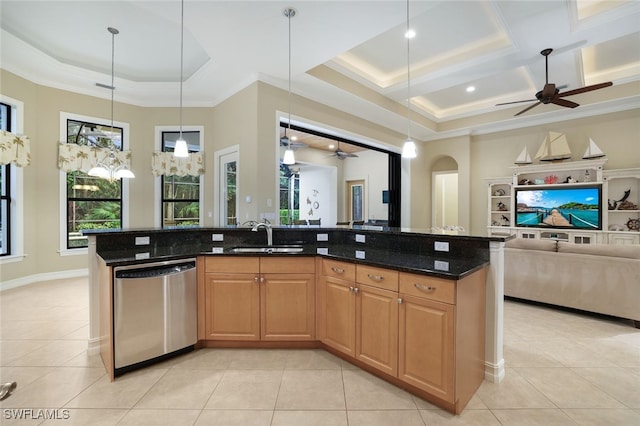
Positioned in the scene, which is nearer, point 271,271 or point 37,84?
point 271,271

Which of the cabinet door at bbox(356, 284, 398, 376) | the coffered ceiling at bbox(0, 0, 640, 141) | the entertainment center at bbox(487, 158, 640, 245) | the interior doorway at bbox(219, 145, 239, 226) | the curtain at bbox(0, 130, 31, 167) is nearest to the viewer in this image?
the cabinet door at bbox(356, 284, 398, 376)

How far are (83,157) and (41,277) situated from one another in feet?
7.00

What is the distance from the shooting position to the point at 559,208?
5.92 metres

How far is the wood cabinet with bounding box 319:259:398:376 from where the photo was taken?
2.04 metres

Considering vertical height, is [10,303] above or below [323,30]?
below

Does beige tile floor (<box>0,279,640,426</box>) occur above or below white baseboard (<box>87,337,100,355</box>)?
below

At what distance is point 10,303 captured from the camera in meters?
3.67

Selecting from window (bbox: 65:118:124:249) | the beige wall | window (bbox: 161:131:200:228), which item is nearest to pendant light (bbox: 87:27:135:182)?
window (bbox: 65:118:124:249)

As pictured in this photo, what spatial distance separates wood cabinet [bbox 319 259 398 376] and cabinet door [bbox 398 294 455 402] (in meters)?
0.07

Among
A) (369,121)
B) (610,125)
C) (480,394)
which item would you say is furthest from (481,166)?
(480,394)

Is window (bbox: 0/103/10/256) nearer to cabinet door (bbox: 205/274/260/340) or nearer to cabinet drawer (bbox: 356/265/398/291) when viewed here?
cabinet door (bbox: 205/274/260/340)

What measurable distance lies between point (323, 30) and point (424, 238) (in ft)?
8.11

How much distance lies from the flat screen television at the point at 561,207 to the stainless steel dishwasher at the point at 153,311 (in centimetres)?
690

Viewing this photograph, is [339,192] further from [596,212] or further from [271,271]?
[271,271]
